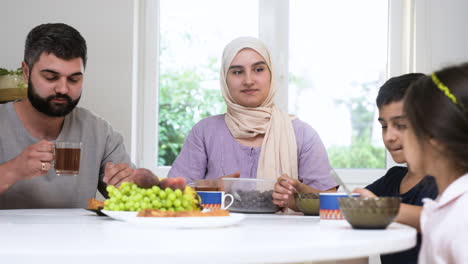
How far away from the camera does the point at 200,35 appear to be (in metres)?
3.88

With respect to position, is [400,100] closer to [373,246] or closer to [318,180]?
[318,180]

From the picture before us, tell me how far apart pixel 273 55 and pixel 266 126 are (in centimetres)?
114

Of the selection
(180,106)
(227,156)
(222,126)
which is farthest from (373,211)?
(180,106)

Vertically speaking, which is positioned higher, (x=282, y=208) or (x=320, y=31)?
(x=320, y=31)

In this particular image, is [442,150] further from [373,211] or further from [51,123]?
[51,123]

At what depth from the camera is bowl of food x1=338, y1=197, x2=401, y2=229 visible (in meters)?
1.23

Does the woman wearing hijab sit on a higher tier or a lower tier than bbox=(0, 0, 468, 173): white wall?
lower

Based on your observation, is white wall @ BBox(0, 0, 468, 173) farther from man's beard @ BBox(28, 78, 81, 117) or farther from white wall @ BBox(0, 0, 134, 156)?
man's beard @ BBox(28, 78, 81, 117)

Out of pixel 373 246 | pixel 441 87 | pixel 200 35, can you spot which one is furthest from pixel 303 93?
pixel 373 246

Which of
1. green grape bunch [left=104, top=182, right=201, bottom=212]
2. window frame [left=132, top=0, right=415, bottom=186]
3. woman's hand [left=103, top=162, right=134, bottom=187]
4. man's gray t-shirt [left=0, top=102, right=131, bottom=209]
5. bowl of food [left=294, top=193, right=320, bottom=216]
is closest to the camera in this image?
green grape bunch [left=104, top=182, right=201, bottom=212]

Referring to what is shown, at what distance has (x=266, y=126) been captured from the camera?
2717 mm

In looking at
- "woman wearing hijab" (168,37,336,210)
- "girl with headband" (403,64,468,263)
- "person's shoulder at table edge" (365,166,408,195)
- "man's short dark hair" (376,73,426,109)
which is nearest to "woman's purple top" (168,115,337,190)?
"woman wearing hijab" (168,37,336,210)

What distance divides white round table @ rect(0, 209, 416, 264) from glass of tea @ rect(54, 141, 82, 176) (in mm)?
550

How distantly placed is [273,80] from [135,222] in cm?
165
